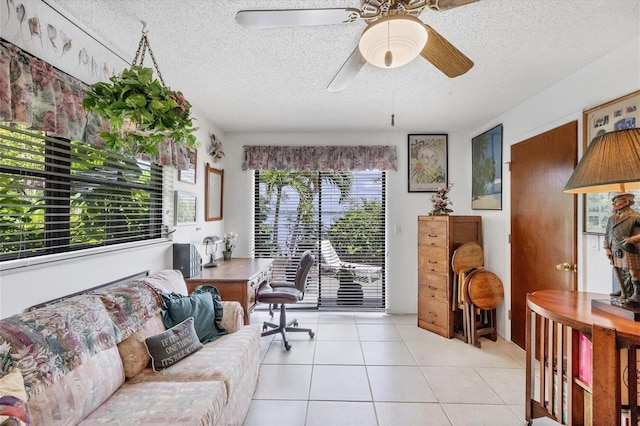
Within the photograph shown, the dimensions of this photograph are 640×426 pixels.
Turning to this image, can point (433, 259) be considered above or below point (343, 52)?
below

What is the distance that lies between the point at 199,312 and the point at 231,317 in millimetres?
262

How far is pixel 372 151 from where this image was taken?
398 cm

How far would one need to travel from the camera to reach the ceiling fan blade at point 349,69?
1.60m

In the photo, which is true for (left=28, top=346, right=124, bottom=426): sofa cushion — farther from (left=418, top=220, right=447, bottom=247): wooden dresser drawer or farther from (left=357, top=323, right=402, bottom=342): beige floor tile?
(left=418, top=220, right=447, bottom=247): wooden dresser drawer

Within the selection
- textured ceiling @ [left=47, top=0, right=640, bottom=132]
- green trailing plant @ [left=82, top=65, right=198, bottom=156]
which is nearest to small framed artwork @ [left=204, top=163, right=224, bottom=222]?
textured ceiling @ [left=47, top=0, right=640, bottom=132]

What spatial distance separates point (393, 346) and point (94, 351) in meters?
2.60

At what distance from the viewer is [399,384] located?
7.89 ft

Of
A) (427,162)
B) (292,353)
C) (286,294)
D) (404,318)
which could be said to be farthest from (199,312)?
(427,162)

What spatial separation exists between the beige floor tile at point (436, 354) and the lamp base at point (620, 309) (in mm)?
1472

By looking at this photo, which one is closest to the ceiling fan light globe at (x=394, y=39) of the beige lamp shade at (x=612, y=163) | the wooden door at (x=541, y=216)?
the beige lamp shade at (x=612, y=163)

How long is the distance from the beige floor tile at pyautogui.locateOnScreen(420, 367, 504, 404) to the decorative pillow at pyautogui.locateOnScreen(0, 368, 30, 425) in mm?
2358

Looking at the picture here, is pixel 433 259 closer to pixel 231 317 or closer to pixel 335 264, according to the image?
pixel 335 264

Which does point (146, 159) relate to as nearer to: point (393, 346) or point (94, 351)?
point (94, 351)

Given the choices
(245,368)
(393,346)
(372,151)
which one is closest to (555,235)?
(393,346)
